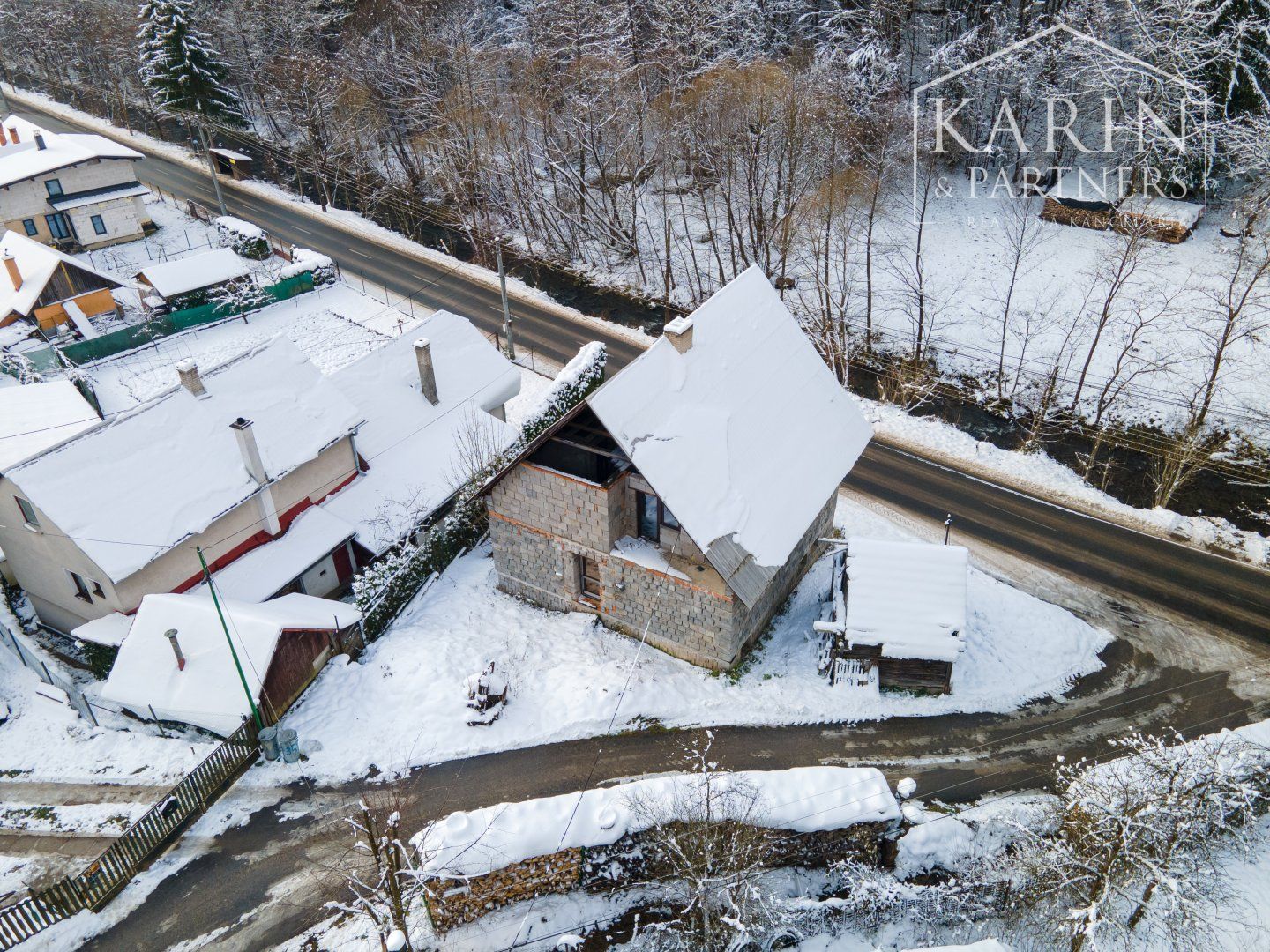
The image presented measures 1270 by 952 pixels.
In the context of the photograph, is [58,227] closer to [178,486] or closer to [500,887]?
[178,486]

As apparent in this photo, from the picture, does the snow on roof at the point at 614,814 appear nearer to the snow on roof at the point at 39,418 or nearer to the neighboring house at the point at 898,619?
the neighboring house at the point at 898,619

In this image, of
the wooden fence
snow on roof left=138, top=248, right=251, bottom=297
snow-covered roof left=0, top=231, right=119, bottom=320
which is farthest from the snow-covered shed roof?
snow-covered roof left=0, top=231, right=119, bottom=320

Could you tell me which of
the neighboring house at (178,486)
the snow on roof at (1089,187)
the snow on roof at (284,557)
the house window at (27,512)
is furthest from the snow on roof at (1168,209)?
the house window at (27,512)

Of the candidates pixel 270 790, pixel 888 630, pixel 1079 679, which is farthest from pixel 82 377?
pixel 1079 679

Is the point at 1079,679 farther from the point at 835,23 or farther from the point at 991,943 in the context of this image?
the point at 835,23

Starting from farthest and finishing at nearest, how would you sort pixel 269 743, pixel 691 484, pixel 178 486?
pixel 178 486 → pixel 691 484 → pixel 269 743

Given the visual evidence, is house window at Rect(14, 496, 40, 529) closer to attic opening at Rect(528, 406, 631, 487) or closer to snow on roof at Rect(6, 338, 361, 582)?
snow on roof at Rect(6, 338, 361, 582)

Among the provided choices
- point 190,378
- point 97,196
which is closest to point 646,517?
point 190,378
